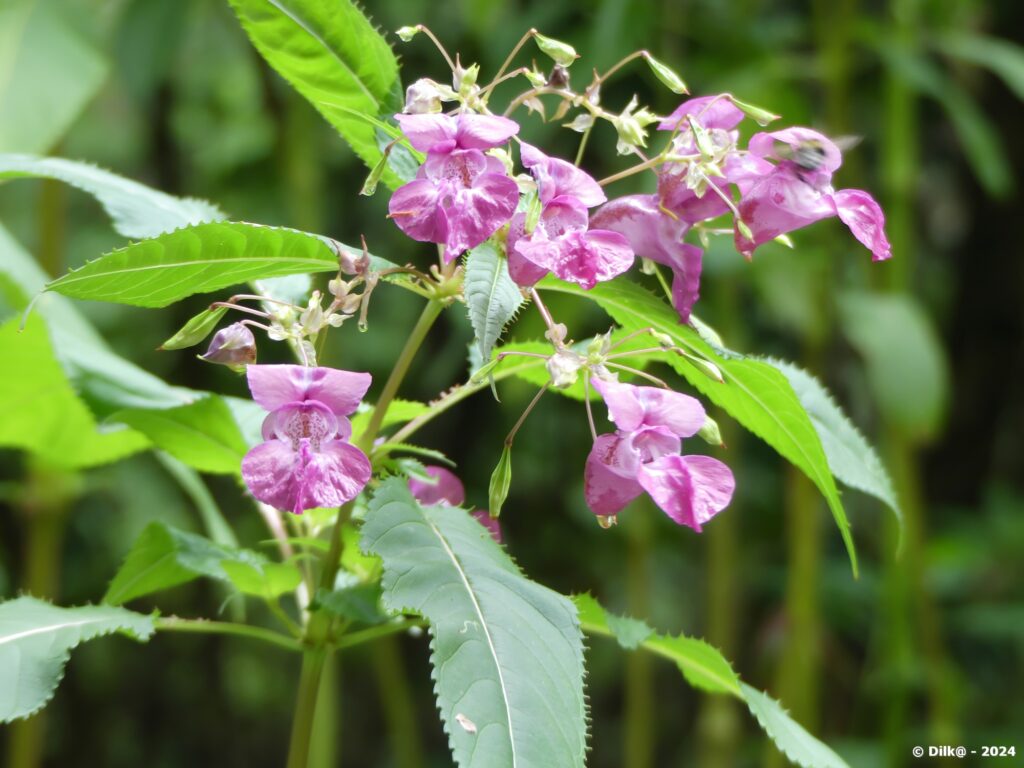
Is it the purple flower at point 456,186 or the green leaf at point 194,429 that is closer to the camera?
the purple flower at point 456,186

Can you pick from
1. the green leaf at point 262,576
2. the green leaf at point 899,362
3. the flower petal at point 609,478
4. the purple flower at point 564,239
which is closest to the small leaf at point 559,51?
the purple flower at point 564,239

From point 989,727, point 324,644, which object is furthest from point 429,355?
point 324,644

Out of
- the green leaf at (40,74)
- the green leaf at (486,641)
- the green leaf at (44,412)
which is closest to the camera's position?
the green leaf at (486,641)

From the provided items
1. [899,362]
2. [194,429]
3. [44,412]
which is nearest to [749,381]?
[194,429]

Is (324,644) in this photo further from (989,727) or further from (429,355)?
(989,727)

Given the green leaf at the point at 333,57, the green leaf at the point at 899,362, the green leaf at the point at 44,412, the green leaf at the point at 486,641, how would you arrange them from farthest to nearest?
the green leaf at the point at 899,362, the green leaf at the point at 44,412, the green leaf at the point at 333,57, the green leaf at the point at 486,641

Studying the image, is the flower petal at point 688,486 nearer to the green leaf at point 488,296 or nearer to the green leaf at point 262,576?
the green leaf at point 488,296

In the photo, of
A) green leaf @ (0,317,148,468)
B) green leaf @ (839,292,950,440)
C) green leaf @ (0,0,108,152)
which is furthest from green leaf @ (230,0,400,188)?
green leaf @ (839,292,950,440)
